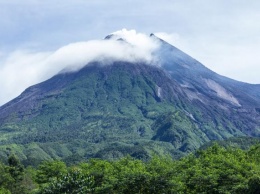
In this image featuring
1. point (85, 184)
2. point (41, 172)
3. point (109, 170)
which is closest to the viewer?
point (85, 184)

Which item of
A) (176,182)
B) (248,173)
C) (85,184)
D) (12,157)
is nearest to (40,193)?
(85,184)

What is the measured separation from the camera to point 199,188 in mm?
48375

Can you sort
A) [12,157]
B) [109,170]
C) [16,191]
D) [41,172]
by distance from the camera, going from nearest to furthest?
[109,170] → [41,172] → [16,191] → [12,157]

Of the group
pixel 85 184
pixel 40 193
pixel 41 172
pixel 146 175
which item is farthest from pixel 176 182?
pixel 41 172

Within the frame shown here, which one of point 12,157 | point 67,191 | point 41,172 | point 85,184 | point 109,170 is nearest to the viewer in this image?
point 67,191

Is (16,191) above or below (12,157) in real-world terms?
below

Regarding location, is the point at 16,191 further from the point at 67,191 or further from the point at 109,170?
the point at 67,191

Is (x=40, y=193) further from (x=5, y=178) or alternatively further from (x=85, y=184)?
(x=5, y=178)

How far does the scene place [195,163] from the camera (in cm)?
5684

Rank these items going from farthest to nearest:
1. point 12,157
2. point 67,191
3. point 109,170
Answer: point 12,157 < point 109,170 < point 67,191

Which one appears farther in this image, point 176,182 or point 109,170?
point 109,170

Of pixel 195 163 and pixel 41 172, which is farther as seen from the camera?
pixel 41 172

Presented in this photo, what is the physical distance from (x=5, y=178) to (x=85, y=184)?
100ft

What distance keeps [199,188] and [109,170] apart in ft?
39.6
